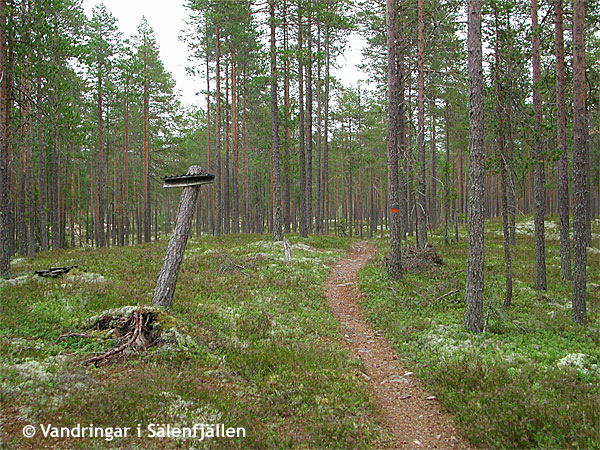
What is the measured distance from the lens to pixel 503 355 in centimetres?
764

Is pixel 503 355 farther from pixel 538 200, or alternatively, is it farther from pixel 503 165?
pixel 538 200

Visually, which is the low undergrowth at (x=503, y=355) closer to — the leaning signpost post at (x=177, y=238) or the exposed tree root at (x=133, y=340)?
the exposed tree root at (x=133, y=340)

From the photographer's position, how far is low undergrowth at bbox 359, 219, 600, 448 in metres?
5.21

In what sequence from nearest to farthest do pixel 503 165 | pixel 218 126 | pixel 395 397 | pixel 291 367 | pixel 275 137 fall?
pixel 395 397 < pixel 291 367 < pixel 503 165 < pixel 275 137 < pixel 218 126

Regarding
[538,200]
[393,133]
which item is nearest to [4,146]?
[393,133]

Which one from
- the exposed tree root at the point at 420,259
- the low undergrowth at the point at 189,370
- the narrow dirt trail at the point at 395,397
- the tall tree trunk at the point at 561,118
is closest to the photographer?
the low undergrowth at the point at 189,370

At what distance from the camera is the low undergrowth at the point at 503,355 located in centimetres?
521

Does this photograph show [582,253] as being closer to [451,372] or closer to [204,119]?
[451,372]

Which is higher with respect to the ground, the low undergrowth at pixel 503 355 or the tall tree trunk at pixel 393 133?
the tall tree trunk at pixel 393 133

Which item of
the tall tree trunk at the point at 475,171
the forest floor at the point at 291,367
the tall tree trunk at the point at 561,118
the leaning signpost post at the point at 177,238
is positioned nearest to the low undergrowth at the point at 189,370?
the forest floor at the point at 291,367

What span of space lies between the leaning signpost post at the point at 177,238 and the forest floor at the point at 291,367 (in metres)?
0.53

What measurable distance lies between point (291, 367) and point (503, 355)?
4248 millimetres

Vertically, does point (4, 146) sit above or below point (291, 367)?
above

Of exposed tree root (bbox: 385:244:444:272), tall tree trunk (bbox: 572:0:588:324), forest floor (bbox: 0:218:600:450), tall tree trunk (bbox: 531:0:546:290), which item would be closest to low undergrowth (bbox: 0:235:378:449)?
forest floor (bbox: 0:218:600:450)
